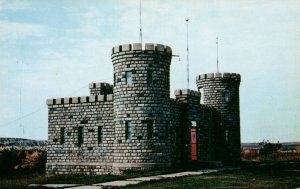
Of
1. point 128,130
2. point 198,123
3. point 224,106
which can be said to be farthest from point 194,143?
point 128,130

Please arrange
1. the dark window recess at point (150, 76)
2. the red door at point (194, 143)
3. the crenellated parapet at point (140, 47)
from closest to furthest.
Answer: the crenellated parapet at point (140, 47) < the dark window recess at point (150, 76) < the red door at point (194, 143)

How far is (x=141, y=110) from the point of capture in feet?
85.7

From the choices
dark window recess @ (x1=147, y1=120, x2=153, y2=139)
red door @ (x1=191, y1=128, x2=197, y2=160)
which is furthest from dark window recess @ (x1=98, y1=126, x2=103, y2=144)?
red door @ (x1=191, y1=128, x2=197, y2=160)

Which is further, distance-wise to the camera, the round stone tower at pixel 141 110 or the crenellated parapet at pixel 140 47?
the crenellated parapet at pixel 140 47

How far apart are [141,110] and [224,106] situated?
1342 centimetres

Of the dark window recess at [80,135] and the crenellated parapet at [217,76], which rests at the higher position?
the crenellated parapet at [217,76]

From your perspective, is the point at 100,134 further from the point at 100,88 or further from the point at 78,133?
the point at 100,88

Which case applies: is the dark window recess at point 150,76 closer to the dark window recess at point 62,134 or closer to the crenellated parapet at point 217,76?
the dark window recess at point 62,134

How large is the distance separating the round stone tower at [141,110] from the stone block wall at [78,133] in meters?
2.37

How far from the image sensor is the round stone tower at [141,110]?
26.0 meters

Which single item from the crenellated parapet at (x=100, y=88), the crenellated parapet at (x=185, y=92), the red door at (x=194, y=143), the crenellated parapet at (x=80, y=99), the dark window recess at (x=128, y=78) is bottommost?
the red door at (x=194, y=143)

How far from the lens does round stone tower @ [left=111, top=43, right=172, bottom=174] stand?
2603cm

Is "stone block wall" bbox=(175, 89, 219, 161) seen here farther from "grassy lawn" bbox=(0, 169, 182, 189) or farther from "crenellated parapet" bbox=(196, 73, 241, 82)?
"grassy lawn" bbox=(0, 169, 182, 189)

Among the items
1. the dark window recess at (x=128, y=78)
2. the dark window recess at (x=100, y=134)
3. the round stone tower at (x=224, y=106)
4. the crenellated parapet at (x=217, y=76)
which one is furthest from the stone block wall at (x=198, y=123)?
the dark window recess at (x=128, y=78)
